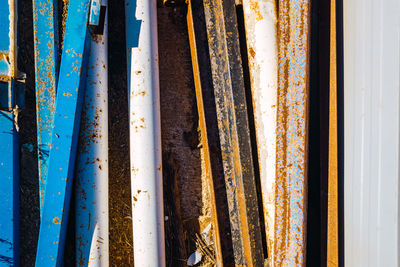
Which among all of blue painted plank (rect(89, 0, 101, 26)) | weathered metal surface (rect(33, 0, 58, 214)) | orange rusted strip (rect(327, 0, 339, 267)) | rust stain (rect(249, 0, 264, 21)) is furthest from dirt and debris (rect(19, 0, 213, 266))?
orange rusted strip (rect(327, 0, 339, 267))

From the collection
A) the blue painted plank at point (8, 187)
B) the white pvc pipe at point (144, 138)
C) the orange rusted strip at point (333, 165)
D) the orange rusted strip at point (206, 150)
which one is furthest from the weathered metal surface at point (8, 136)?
the orange rusted strip at point (333, 165)

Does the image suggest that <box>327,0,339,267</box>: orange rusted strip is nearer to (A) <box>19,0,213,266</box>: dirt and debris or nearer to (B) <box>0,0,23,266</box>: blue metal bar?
(A) <box>19,0,213,266</box>: dirt and debris

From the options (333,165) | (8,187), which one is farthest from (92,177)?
(333,165)

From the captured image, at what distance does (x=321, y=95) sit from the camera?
882 mm

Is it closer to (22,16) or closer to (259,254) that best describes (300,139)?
(259,254)

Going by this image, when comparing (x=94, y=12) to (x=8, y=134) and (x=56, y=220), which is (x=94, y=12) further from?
(x=56, y=220)

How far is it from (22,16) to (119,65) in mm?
406

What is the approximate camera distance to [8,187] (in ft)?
2.92

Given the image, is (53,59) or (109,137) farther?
(109,137)

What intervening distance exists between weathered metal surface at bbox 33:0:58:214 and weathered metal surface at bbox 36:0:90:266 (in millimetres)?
68

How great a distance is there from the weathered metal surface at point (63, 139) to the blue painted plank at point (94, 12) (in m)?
0.03

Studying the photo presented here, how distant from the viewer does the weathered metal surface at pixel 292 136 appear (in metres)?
0.80

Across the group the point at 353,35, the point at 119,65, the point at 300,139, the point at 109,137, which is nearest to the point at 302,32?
the point at 353,35

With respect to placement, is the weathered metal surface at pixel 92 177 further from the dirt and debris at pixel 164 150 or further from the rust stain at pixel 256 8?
the rust stain at pixel 256 8
